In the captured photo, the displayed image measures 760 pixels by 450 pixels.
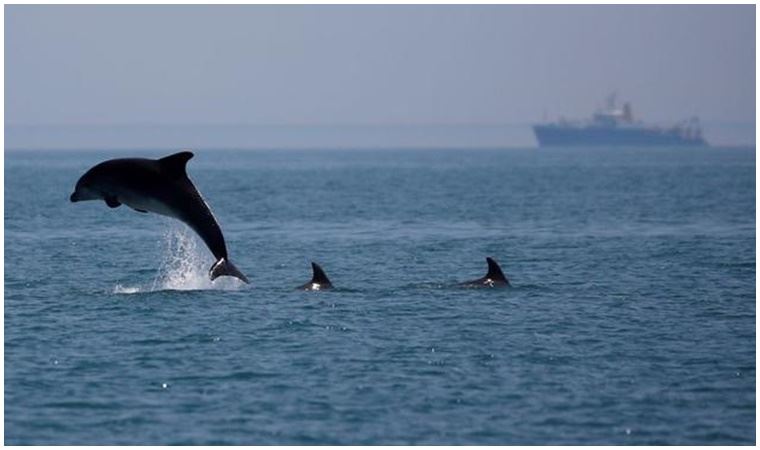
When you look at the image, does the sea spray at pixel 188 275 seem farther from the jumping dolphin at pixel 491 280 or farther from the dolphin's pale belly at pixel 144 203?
the jumping dolphin at pixel 491 280

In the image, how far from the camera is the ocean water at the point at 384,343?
67.7ft

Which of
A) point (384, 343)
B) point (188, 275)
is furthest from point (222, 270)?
point (188, 275)

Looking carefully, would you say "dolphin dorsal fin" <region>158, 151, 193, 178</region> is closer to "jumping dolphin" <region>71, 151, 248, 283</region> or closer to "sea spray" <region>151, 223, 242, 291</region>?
"jumping dolphin" <region>71, 151, 248, 283</region>

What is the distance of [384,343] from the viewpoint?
85.5 feet

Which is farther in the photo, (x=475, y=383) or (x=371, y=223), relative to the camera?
(x=371, y=223)

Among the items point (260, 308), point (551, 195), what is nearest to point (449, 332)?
point (260, 308)

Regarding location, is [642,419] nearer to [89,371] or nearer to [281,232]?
[89,371]

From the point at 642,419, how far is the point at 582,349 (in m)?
4.86

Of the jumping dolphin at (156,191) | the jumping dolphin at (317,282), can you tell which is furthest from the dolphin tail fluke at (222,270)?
the jumping dolphin at (317,282)

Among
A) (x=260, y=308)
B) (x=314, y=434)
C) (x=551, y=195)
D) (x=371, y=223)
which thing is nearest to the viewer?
(x=314, y=434)

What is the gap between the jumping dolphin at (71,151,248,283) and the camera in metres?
28.2

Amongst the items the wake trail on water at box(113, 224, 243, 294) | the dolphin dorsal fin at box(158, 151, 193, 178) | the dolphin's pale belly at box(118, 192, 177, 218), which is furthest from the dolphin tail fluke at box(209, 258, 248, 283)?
the wake trail on water at box(113, 224, 243, 294)

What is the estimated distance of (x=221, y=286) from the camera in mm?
32500

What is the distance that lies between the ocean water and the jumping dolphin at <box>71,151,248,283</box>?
141 cm
